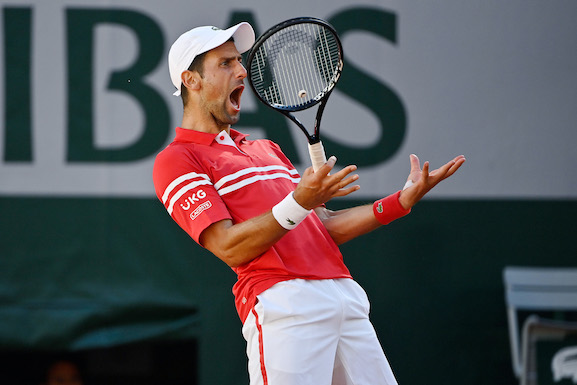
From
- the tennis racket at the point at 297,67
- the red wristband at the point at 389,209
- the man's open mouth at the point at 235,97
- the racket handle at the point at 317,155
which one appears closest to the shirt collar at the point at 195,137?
the man's open mouth at the point at 235,97

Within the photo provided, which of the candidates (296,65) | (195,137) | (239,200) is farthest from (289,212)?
(296,65)

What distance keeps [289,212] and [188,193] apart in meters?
0.35

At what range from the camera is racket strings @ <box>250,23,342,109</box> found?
242 cm

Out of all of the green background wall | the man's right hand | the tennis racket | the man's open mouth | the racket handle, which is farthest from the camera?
the green background wall

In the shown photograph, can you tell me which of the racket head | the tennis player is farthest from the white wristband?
Result: the racket head

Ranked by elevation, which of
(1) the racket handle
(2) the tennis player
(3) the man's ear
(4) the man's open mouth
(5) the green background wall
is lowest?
(5) the green background wall

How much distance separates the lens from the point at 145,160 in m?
→ 3.90

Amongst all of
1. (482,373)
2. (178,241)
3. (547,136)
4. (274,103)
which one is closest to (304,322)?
(274,103)

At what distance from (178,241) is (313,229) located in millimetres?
1556

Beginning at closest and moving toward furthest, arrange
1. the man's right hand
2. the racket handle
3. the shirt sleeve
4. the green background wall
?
1. the man's right hand
2. the racket handle
3. the shirt sleeve
4. the green background wall

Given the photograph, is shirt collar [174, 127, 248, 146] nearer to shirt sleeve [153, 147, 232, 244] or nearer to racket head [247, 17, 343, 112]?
shirt sleeve [153, 147, 232, 244]

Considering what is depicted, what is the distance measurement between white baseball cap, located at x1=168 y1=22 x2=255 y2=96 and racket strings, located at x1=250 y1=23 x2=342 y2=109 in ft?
0.45

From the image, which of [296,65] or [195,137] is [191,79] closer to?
[195,137]

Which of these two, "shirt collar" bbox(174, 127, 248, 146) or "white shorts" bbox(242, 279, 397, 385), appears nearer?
"white shorts" bbox(242, 279, 397, 385)
